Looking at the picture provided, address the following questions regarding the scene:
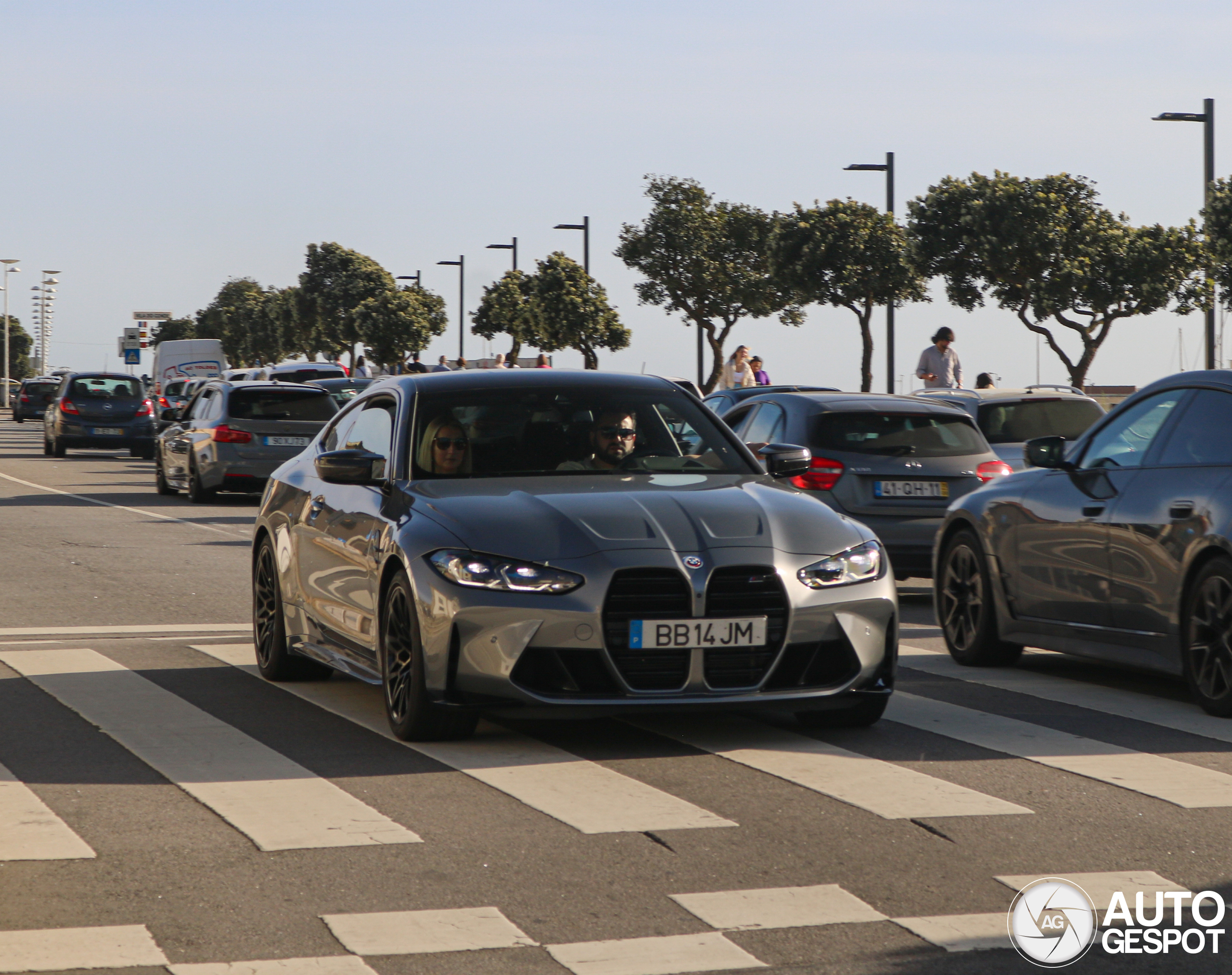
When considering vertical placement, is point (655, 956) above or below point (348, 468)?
below

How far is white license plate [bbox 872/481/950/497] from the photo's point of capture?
42.8 ft

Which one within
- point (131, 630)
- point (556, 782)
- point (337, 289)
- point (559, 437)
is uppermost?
point (337, 289)

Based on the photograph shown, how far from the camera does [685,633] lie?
22.7 ft

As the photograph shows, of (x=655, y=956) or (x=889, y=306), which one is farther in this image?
(x=889, y=306)

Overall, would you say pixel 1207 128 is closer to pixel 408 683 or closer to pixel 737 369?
pixel 737 369

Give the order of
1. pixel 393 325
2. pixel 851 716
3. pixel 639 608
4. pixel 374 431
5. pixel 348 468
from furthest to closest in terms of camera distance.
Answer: pixel 393 325 → pixel 374 431 → pixel 348 468 → pixel 851 716 → pixel 639 608

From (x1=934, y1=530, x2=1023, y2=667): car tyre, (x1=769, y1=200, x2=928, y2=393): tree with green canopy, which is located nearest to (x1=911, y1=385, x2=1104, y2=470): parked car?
(x1=934, y1=530, x2=1023, y2=667): car tyre

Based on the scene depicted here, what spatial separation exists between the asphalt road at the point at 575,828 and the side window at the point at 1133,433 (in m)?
1.07

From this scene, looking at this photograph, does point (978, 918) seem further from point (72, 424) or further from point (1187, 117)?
point (72, 424)

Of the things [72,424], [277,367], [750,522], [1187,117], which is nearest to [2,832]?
[750,522]

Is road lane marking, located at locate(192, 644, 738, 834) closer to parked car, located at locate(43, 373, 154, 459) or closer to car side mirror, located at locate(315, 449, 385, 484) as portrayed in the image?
car side mirror, located at locate(315, 449, 385, 484)

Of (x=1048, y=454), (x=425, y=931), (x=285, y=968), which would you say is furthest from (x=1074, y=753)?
(x=285, y=968)

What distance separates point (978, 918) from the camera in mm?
4879

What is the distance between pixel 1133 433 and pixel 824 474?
437 centimetres
